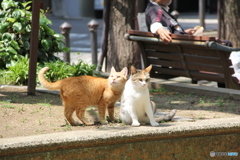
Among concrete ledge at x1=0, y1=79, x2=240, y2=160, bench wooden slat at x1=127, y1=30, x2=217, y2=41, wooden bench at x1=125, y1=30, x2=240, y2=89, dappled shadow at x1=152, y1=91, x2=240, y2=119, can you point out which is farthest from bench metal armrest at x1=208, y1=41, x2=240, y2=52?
concrete ledge at x1=0, y1=79, x2=240, y2=160

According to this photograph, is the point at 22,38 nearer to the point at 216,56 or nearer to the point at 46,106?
the point at 46,106

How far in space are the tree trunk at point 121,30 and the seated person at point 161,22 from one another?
960mm

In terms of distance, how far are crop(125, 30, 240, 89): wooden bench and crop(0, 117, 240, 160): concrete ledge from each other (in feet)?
6.93

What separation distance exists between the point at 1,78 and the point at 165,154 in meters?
4.12

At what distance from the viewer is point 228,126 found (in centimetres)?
510

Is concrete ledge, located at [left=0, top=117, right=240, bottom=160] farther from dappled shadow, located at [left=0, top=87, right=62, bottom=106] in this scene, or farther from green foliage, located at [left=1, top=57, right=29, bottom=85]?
green foliage, located at [left=1, top=57, right=29, bottom=85]

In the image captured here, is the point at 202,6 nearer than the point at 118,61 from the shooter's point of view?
No

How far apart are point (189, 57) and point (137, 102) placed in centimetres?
288

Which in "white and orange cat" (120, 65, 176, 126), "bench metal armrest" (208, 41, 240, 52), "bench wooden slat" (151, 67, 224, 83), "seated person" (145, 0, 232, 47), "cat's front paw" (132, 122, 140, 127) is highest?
"seated person" (145, 0, 232, 47)

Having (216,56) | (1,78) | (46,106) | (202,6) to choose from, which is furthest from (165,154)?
(202,6)

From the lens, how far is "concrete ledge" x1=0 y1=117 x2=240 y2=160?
14.3 feet

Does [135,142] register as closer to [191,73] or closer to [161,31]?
[161,31]

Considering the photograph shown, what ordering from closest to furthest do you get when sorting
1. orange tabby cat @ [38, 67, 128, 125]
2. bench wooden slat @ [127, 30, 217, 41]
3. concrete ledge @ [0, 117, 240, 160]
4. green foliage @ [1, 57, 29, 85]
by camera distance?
concrete ledge @ [0, 117, 240, 160] → orange tabby cat @ [38, 67, 128, 125] → bench wooden slat @ [127, 30, 217, 41] → green foliage @ [1, 57, 29, 85]

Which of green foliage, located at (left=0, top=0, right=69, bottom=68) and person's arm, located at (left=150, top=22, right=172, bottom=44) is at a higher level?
person's arm, located at (left=150, top=22, right=172, bottom=44)
